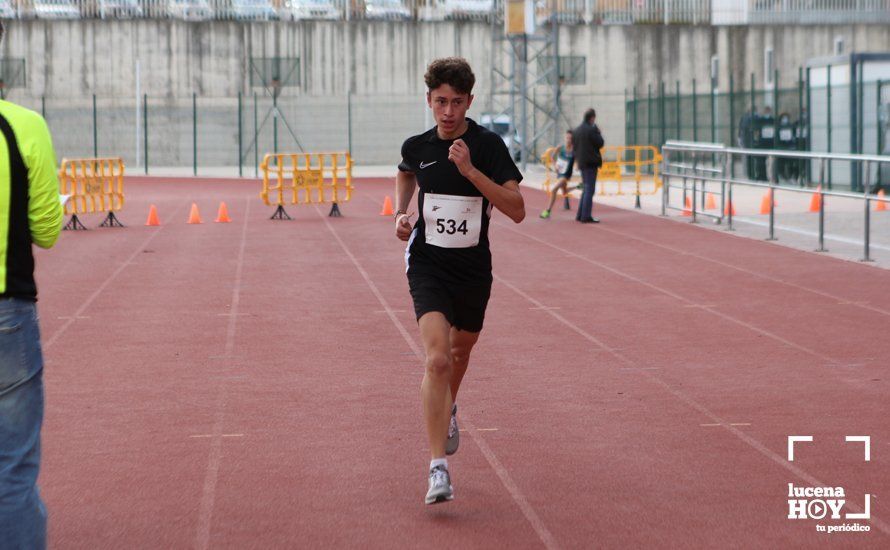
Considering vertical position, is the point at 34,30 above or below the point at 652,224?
above

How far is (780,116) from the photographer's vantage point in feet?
115

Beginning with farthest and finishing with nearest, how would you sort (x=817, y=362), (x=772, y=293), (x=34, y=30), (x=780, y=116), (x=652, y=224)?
(x=34, y=30), (x=780, y=116), (x=652, y=224), (x=772, y=293), (x=817, y=362)

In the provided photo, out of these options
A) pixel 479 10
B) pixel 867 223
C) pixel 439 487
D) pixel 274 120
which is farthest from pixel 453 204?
pixel 479 10

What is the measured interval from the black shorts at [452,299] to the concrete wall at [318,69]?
43.0 metres

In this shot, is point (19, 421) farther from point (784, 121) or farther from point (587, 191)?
point (784, 121)

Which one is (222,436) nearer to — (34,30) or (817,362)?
(817,362)

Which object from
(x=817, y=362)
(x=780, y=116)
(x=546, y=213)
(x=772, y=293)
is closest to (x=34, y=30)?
(x=780, y=116)

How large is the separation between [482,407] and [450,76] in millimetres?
2727

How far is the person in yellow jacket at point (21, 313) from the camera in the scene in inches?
186

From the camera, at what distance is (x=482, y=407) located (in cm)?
851

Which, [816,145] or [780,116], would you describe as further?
[780,116]

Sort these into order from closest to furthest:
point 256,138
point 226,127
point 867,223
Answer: point 867,223 < point 256,138 < point 226,127

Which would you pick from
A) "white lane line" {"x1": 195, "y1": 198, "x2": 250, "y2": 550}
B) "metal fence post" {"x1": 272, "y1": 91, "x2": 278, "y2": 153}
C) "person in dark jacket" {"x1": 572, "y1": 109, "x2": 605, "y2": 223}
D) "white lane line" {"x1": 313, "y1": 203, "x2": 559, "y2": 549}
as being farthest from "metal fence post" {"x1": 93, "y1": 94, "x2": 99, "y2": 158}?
"white lane line" {"x1": 313, "y1": 203, "x2": 559, "y2": 549}

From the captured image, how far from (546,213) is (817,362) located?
47.7 feet
